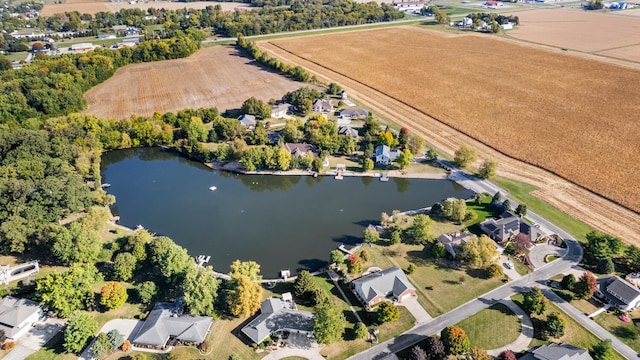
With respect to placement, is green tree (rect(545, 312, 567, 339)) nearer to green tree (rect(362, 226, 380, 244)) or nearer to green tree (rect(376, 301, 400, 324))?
green tree (rect(376, 301, 400, 324))

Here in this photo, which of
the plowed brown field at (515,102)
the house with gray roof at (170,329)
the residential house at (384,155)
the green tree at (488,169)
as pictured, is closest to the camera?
the house with gray roof at (170,329)

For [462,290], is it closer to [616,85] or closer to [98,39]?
[616,85]

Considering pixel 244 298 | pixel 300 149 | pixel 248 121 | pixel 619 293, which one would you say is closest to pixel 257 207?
pixel 300 149

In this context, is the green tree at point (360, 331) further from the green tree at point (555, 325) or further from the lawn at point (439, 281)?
the green tree at point (555, 325)

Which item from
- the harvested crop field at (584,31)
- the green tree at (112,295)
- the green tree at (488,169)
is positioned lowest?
the green tree at (112,295)

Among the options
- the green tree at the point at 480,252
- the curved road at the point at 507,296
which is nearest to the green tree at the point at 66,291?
the curved road at the point at 507,296

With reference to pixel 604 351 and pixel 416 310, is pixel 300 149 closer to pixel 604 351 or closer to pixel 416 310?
pixel 416 310
